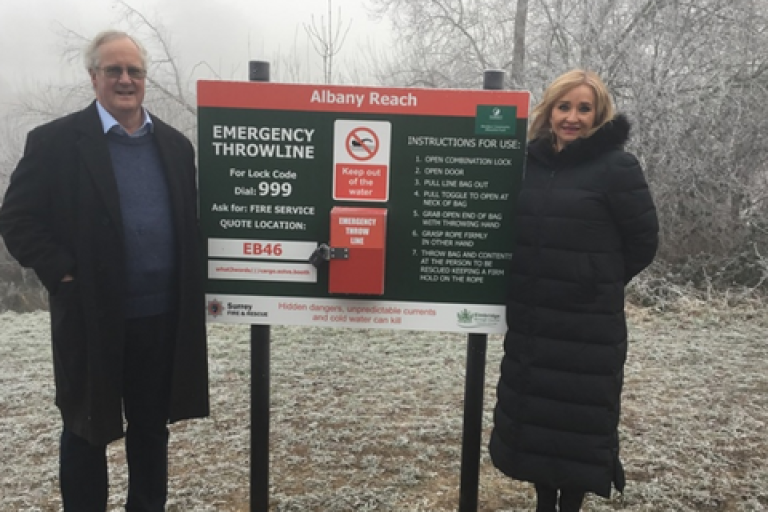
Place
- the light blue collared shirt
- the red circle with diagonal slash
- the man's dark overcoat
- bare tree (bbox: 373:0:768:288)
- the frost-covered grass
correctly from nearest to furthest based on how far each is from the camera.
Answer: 1. the man's dark overcoat
2. the light blue collared shirt
3. the red circle with diagonal slash
4. the frost-covered grass
5. bare tree (bbox: 373:0:768:288)

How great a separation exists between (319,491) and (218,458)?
2.51 ft

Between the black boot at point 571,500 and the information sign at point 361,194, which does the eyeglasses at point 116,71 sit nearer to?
the information sign at point 361,194

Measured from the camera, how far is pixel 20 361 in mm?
5852

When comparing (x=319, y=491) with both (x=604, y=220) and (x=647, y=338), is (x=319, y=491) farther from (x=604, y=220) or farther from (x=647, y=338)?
(x=647, y=338)

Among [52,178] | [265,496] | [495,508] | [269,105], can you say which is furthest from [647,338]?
[52,178]

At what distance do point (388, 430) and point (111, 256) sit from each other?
8.16ft

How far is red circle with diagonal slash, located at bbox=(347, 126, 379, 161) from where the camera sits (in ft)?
8.64

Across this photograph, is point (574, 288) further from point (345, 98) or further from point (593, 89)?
point (345, 98)

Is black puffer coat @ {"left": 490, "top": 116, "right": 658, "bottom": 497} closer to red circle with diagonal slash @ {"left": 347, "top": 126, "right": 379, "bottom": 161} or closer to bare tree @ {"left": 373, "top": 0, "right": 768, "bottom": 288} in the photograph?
red circle with diagonal slash @ {"left": 347, "top": 126, "right": 379, "bottom": 161}

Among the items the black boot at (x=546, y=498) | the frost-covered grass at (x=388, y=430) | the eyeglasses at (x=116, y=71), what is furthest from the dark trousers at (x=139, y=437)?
the black boot at (x=546, y=498)

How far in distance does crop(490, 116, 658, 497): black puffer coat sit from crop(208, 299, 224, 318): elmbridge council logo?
127 cm

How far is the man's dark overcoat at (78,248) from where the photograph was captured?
2287 mm

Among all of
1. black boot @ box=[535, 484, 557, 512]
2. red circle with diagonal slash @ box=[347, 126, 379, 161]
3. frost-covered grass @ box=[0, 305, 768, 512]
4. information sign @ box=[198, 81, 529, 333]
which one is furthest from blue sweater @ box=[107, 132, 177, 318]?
black boot @ box=[535, 484, 557, 512]

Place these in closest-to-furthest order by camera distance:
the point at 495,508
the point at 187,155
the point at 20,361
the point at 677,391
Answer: the point at 187,155
the point at 495,508
the point at 677,391
the point at 20,361
